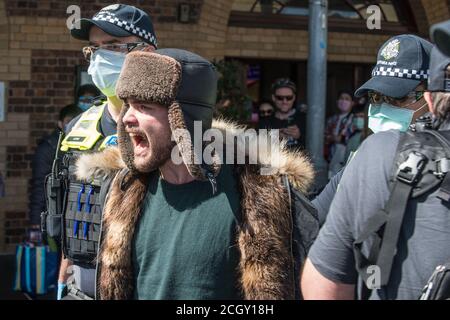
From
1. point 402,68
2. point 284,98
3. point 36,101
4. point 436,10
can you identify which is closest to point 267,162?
point 402,68

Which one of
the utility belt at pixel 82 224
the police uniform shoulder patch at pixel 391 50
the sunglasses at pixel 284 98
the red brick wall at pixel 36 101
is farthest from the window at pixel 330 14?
the utility belt at pixel 82 224

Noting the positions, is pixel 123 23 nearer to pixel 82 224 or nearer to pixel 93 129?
pixel 93 129

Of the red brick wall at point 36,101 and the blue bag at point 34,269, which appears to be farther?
the red brick wall at point 36,101

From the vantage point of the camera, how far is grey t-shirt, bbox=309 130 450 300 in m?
1.80

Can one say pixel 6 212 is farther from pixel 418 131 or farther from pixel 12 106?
pixel 418 131

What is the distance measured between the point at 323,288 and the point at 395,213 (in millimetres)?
320

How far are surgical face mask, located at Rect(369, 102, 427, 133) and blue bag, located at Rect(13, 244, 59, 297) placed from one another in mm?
4031

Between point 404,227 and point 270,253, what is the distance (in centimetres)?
54

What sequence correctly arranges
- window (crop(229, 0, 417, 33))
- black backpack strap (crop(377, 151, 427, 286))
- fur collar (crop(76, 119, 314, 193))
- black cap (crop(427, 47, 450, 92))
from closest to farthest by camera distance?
black backpack strap (crop(377, 151, 427, 286)) → black cap (crop(427, 47, 450, 92)) → fur collar (crop(76, 119, 314, 193)) → window (crop(229, 0, 417, 33))

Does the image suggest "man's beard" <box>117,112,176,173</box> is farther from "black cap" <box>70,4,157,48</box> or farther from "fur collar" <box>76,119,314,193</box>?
"black cap" <box>70,4,157,48</box>

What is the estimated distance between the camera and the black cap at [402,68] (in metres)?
2.86

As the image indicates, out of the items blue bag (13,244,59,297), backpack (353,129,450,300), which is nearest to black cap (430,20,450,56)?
backpack (353,129,450,300)

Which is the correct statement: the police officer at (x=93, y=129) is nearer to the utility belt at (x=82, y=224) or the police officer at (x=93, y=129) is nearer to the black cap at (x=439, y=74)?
the utility belt at (x=82, y=224)

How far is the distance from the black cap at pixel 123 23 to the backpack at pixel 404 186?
5.91 ft
